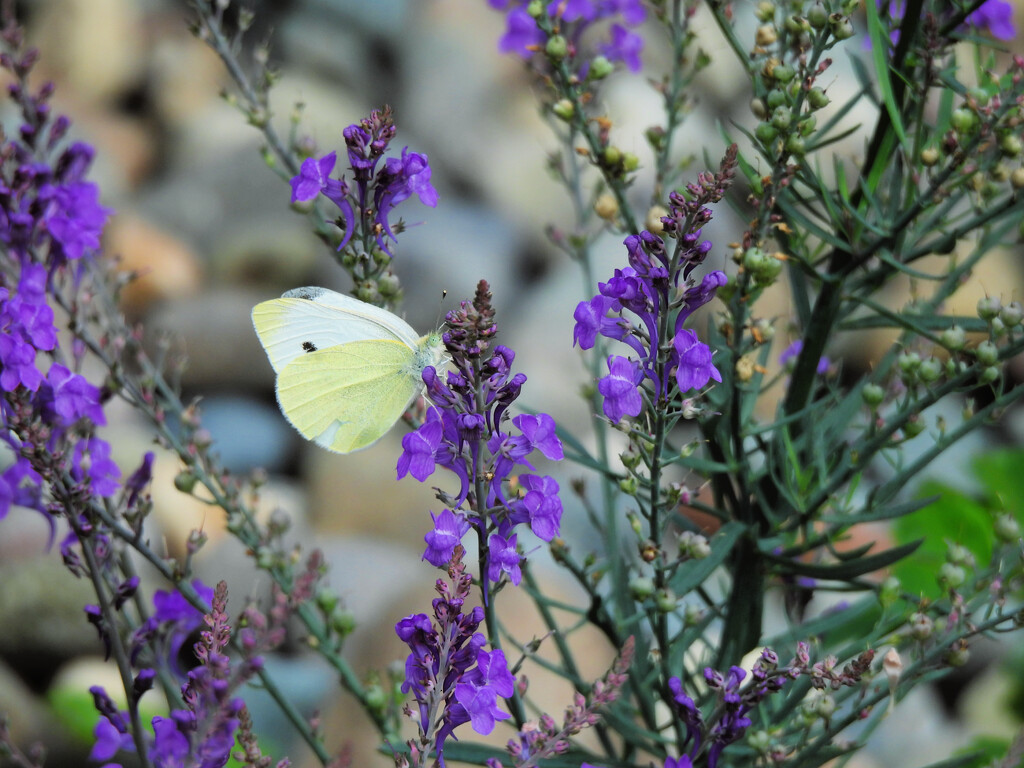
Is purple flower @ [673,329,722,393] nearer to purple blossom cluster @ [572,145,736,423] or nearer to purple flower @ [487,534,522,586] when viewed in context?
purple blossom cluster @ [572,145,736,423]

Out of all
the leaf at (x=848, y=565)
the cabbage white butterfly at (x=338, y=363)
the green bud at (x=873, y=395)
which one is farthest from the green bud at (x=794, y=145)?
the cabbage white butterfly at (x=338, y=363)

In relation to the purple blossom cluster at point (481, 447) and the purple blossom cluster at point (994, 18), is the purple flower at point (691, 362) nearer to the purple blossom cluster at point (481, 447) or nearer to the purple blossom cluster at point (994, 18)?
the purple blossom cluster at point (481, 447)

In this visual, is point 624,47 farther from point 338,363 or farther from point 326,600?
point 326,600

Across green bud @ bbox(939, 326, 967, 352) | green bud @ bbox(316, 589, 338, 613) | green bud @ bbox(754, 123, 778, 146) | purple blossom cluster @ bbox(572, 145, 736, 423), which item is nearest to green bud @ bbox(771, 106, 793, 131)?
green bud @ bbox(754, 123, 778, 146)

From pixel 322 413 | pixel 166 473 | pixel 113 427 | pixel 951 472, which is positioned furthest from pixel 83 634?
pixel 951 472

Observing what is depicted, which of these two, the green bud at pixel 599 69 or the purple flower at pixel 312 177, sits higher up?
the green bud at pixel 599 69

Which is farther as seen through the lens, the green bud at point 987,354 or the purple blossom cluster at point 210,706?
the green bud at point 987,354

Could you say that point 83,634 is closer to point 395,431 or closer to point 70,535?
point 395,431
